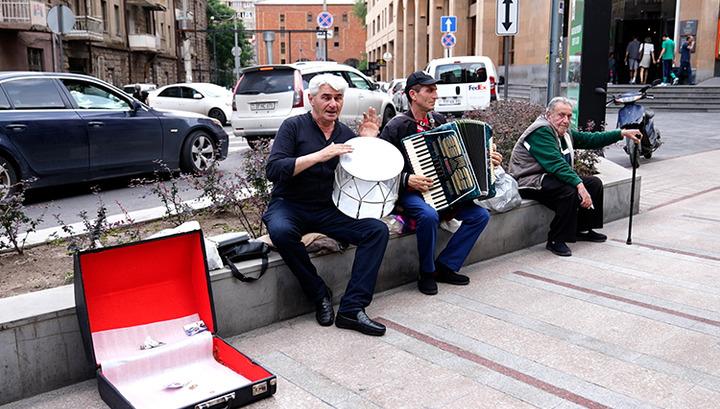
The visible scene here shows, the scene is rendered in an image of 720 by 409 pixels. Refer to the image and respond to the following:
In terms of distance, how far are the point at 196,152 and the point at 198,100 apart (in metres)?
11.4

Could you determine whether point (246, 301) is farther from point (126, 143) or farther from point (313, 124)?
point (126, 143)

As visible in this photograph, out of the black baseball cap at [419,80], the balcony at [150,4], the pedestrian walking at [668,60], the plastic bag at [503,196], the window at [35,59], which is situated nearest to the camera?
the black baseball cap at [419,80]

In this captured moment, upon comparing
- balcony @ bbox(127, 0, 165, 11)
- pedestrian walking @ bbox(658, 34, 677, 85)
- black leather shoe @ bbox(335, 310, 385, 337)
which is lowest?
black leather shoe @ bbox(335, 310, 385, 337)

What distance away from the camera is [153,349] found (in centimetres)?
Result: 365

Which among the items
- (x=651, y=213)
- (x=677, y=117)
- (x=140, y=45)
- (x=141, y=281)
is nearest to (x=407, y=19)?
(x=140, y=45)

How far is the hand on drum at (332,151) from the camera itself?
14.4ft

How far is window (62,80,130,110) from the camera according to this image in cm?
913

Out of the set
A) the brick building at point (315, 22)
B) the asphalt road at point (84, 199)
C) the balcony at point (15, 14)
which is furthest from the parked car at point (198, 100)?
the brick building at point (315, 22)

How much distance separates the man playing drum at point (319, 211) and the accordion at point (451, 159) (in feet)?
1.96

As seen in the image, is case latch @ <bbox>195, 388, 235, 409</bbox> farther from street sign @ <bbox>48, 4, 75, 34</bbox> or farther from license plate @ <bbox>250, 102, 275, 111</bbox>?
street sign @ <bbox>48, 4, 75, 34</bbox>

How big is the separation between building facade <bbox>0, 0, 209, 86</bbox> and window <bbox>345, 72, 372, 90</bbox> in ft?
44.2

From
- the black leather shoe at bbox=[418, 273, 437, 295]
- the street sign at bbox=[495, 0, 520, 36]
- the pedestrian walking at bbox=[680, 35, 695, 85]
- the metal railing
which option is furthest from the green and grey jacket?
the metal railing

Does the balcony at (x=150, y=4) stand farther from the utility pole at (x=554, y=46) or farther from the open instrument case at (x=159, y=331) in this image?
the open instrument case at (x=159, y=331)

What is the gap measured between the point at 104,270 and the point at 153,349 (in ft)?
1.60
